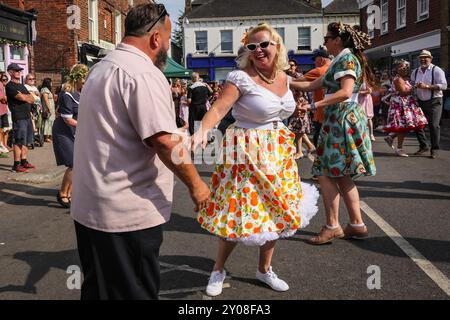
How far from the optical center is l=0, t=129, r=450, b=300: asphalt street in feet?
11.7

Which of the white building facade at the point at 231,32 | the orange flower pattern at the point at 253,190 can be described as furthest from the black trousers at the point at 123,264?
the white building facade at the point at 231,32

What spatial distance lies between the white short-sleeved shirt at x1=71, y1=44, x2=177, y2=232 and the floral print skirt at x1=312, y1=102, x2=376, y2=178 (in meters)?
2.51

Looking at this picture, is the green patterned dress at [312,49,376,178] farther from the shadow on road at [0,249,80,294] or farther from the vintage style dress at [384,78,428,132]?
the vintage style dress at [384,78,428,132]

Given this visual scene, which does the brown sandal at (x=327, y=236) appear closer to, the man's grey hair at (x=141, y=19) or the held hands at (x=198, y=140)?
the held hands at (x=198, y=140)

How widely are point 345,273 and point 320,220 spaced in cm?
170

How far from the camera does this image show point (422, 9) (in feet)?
69.8

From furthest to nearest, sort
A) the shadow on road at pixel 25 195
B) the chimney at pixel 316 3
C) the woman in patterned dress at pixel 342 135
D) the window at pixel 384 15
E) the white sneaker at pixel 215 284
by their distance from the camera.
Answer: the chimney at pixel 316 3, the window at pixel 384 15, the shadow on road at pixel 25 195, the woman in patterned dress at pixel 342 135, the white sneaker at pixel 215 284

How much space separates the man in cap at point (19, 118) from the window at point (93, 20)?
36.1 ft

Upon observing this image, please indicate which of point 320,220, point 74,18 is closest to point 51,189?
point 320,220

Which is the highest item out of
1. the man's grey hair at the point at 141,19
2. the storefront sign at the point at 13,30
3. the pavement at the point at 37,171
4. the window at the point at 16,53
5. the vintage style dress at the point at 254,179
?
the storefront sign at the point at 13,30

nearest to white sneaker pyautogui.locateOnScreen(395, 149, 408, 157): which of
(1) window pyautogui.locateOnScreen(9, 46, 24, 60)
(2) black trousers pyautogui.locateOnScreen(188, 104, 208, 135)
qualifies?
(2) black trousers pyautogui.locateOnScreen(188, 104, 208, 135)

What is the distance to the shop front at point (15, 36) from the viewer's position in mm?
12945

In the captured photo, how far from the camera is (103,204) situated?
7.60 ft

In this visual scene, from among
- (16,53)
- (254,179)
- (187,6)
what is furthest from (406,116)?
(187,6)
